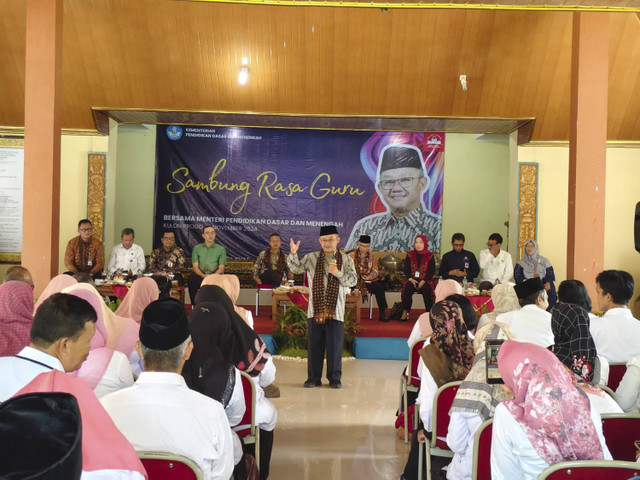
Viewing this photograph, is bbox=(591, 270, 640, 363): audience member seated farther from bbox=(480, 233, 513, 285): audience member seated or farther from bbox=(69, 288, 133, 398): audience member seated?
bbox=(480, 233, 513, 285): audience member seated

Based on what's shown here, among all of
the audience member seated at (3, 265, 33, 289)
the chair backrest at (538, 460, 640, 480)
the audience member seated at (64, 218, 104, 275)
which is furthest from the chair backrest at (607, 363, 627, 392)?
the audience member seated at (64, 218, 104, 275)

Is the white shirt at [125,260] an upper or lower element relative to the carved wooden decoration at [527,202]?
lower

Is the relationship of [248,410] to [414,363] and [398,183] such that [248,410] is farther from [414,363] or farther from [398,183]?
[398,183]

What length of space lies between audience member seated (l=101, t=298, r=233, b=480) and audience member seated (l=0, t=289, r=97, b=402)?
18cm

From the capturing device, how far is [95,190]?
9.21 meters

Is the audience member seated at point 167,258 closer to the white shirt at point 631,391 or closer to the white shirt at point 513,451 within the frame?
the white shirt at point 631,391

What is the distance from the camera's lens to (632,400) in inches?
120

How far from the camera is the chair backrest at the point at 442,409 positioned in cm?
309

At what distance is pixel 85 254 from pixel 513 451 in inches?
286

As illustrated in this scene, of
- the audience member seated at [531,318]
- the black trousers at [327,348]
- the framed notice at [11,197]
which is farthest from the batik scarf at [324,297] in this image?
the framed notice at [11,197]

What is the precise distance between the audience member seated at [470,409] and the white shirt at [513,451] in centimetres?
43

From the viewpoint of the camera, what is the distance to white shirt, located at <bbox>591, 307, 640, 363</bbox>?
3.83 m

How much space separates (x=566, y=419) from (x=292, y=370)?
476cm

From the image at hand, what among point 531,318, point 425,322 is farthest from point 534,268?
point 531,318
